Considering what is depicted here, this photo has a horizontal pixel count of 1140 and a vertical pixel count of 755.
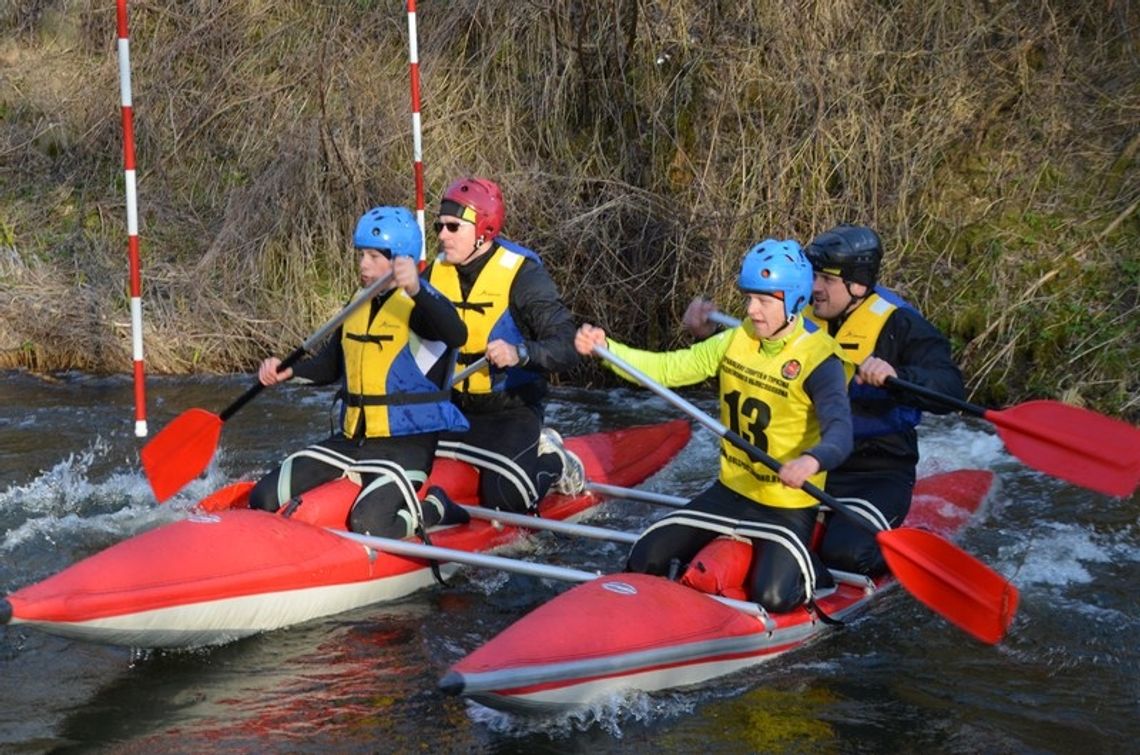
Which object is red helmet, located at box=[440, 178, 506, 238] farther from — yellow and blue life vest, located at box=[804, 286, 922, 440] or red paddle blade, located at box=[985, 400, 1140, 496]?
red paddle blade, located at box=[985, 400, 1140, 496]

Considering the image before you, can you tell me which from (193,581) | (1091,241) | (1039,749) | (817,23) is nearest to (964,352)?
(1091,241)

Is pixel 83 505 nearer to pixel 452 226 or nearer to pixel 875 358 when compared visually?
pixel 452 226

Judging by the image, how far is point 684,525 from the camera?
17.6ft

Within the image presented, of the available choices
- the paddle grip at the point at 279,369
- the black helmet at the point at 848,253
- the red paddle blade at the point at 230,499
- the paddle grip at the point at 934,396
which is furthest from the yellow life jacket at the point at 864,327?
the red paddle blade at the point at 230,499

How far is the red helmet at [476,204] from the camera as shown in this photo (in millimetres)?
6285

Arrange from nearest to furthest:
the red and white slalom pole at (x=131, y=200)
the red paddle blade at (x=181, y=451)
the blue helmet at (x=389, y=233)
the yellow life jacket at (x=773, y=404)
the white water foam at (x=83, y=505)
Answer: the yellow life jacket at (x=773, y=404), the blue helmet at (x=389, y=233), the red paddle blade at (x=181, y=451), the white water foam at (x=83, y=505), the red and white slalom pole at (x=131, y=200)

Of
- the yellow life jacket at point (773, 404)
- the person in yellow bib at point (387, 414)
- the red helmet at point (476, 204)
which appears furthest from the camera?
the red helmet at point (476, 204)

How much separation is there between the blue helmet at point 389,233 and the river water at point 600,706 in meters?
1.42

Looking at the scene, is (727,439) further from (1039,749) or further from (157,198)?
(157,198)

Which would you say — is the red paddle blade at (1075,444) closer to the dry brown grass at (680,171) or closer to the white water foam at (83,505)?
the dry brown grass at (680,171)

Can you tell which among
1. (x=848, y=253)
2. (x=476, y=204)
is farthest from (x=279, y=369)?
(x=848, y=253)

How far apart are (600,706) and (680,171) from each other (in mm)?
6026

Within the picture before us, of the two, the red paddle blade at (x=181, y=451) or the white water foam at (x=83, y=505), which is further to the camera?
the white water foam at (x=83, y=505)

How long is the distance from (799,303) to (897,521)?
1.19m
